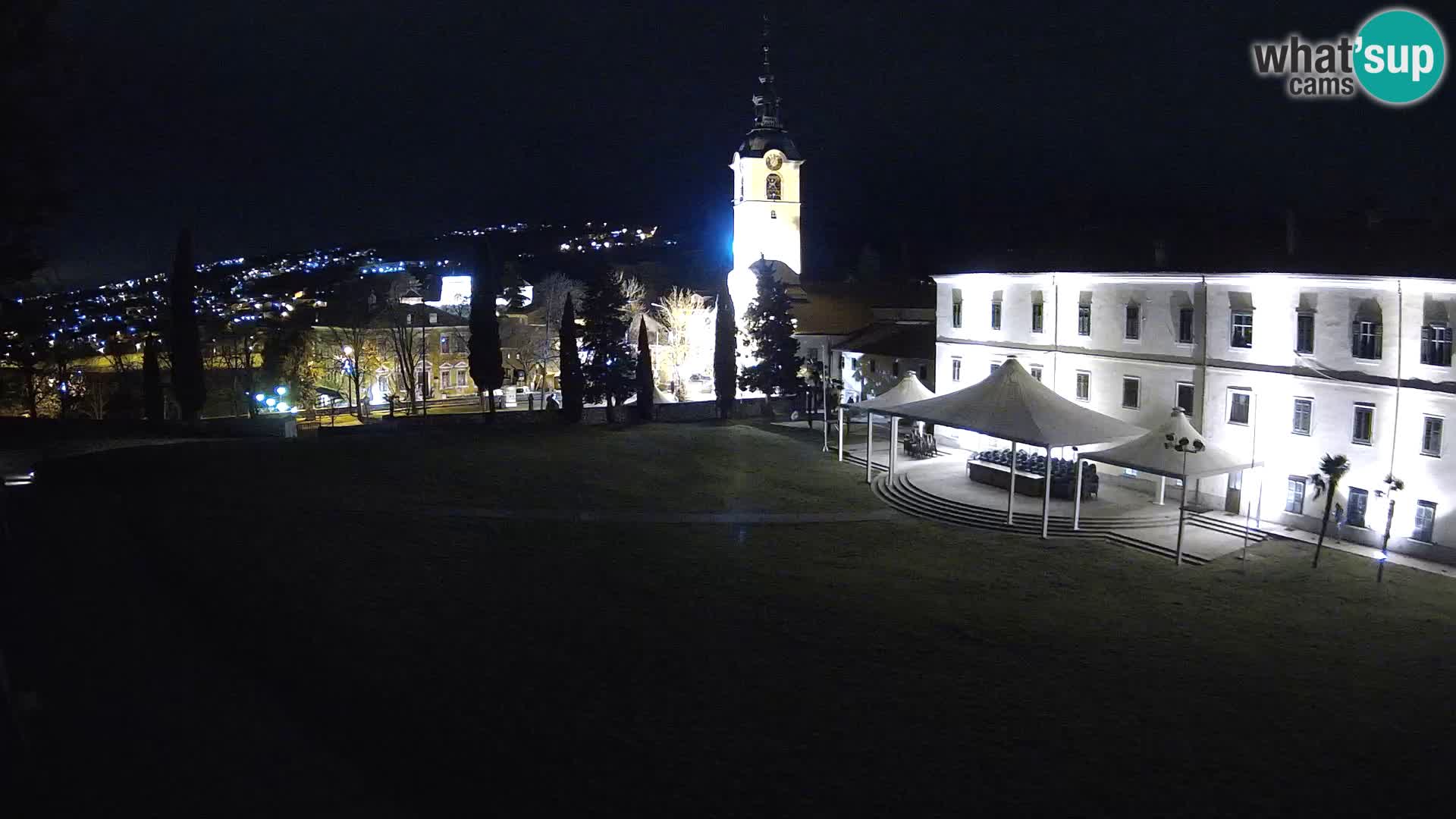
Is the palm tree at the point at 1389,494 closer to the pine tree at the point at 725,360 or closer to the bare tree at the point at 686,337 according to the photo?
the pine tree at the point at 725,360

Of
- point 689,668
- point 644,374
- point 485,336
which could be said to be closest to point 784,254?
point 644,374

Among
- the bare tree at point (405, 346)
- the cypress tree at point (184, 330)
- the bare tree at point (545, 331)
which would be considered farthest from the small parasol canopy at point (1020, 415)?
the bare tree at point (545, 331)

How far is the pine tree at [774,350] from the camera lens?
140 feet

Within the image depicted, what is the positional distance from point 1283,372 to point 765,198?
3422 cm

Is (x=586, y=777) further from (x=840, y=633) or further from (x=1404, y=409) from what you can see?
(x=1404, y=409)

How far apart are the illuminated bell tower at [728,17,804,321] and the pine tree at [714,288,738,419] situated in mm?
10370

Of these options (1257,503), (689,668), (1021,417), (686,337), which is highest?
(686,337)

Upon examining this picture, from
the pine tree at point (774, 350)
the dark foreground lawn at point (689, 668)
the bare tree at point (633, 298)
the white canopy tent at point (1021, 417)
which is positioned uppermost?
the bare tree at point (633, 298)

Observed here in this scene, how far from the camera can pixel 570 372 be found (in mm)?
37812

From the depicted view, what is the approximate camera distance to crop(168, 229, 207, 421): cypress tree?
3559 cm

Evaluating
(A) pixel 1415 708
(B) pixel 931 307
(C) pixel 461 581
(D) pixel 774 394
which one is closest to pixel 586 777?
(C) pixel 461 581

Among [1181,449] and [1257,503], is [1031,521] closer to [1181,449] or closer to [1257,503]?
[1181,449]

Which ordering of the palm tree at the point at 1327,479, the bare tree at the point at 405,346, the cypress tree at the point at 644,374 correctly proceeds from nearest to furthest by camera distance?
the palm tree at the point at 1327,479 → the cypress tree at the point at 644,374 → the bare tree at the point at 405,346

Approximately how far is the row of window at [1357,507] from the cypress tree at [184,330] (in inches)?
1441
